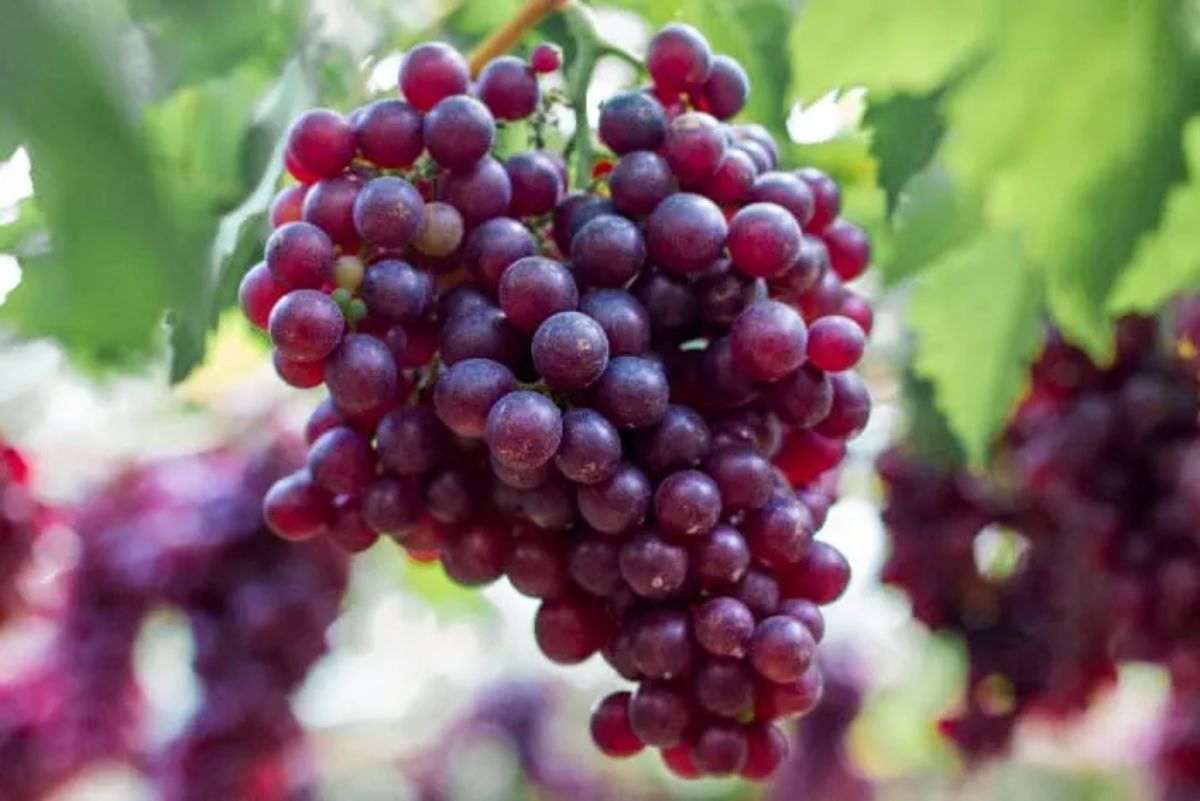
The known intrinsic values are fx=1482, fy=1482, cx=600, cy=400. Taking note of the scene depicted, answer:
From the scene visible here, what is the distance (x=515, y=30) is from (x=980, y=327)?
331mm

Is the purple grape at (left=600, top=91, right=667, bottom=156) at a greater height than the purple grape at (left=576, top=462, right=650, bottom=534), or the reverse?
the purple grape at (left=600, top=91, right=667, bottom=156)

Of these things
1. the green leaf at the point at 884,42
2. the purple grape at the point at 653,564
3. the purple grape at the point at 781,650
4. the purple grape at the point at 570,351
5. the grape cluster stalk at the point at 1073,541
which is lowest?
the grape cluster stalk at the point at 1073,541

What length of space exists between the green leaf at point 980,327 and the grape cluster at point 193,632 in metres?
0.61

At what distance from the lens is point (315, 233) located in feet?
2.04

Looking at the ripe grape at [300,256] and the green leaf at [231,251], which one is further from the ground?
the ripe grape at [300,256]

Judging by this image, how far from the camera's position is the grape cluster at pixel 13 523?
1211 mm

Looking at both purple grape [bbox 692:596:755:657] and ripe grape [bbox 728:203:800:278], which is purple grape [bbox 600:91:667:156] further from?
purple grape [bbox 692:596:755:657]

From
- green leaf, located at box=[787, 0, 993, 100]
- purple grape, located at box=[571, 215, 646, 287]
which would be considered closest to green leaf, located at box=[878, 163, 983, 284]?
green leaf, located at box=[787, 0, 993, 100]

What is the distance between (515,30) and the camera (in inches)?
30.0

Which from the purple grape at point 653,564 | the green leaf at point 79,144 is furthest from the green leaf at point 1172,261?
the green leaf at point 79,144

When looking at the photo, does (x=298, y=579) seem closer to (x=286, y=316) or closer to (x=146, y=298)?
(x=286, y=316)

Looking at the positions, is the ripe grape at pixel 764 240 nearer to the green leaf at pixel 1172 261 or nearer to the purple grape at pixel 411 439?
the purple grape at pixel 411 439

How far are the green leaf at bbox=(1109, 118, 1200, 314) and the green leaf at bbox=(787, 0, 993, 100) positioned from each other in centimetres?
19

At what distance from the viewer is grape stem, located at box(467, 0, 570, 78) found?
76 centimetres
